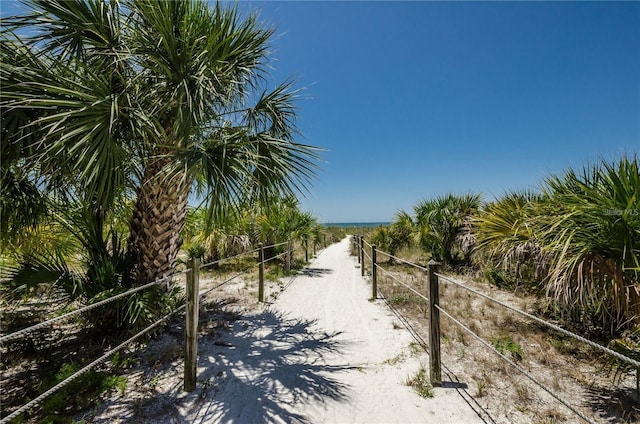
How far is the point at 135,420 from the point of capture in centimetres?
255

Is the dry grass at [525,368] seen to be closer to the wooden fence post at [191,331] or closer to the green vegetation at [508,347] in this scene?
the green vegetation at [508,347]

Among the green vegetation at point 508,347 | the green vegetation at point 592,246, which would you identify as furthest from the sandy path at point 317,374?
the green vegetation at point 592,246

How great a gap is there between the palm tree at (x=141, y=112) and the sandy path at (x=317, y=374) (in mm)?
1707

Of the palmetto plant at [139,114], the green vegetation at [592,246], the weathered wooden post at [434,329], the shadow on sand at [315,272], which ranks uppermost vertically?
the palmetto plant at [139,114]

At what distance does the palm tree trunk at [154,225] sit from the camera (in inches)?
161

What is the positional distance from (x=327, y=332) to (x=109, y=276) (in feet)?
10.1

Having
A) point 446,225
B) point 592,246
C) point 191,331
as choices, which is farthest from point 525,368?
point 446,225

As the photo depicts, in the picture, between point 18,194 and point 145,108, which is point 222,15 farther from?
point 18,194

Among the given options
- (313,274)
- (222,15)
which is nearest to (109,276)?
(222,15)

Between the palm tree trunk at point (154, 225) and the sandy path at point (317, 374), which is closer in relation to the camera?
the sandy path at point (317, 374)

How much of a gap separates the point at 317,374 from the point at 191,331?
4.64 ft

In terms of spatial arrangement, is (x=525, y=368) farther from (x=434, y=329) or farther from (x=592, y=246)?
(x=592, y=246)

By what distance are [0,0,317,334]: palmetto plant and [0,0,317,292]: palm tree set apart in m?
0.01

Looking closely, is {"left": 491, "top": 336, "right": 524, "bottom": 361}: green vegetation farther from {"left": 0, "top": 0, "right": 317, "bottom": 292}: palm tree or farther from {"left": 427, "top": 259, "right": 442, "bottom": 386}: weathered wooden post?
{"left": 0, "top": 0, "right": 317, "bottom": 292}: palm tree
